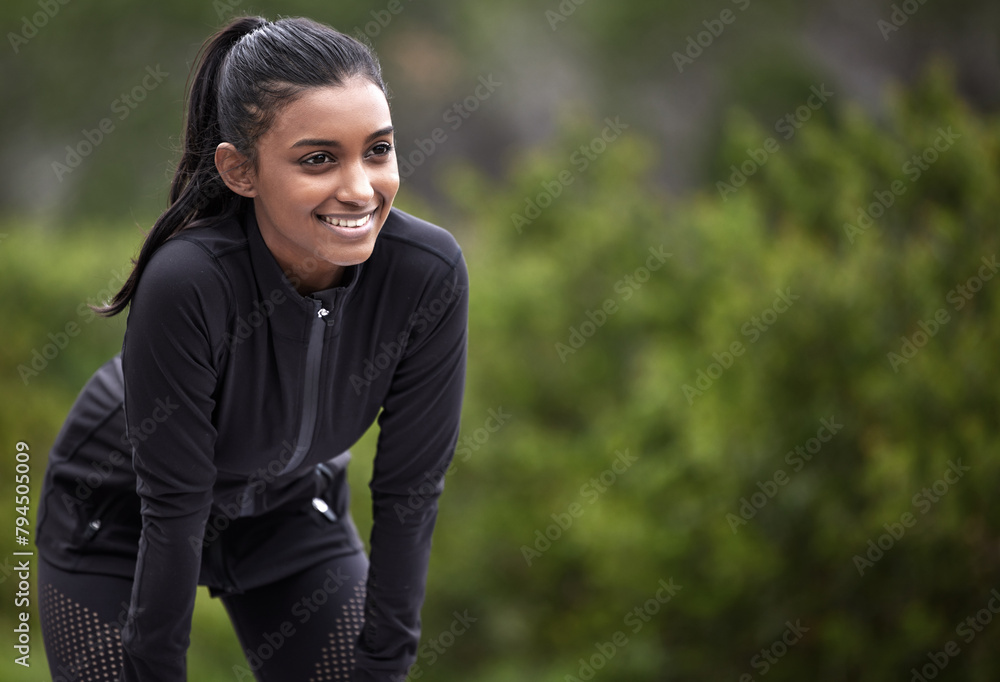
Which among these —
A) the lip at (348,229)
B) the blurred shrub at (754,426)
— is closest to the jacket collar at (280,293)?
the lip at (348,229)

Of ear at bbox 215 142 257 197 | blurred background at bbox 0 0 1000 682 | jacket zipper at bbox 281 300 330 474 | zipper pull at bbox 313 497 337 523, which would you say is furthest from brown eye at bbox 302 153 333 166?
zipper pull at bbox 313 497 337 523

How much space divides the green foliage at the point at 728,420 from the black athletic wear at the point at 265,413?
6.46ft

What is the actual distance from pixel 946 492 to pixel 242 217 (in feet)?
7.81

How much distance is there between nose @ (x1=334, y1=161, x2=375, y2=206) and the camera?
1483mm

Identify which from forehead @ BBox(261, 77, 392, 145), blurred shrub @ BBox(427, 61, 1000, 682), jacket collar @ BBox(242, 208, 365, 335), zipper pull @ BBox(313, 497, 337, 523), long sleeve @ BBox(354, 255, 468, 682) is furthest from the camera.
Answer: blurred shrub @ BBox(427, 61, 1000, 682)

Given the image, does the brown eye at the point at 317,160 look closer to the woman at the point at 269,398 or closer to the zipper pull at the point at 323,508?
the woman at the point at 269,398

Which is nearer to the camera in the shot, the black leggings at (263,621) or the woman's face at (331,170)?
the woman's face at (331,170)

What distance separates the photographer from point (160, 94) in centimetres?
1294

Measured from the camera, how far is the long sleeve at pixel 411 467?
1.68 m

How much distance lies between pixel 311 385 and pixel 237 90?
0.48m

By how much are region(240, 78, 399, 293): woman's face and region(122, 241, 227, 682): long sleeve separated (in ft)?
0.49

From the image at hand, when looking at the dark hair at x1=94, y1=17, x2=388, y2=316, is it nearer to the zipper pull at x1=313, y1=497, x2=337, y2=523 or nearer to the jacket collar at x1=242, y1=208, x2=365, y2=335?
the jacket collar at x1=242, y1=208, x2=365, y2=335

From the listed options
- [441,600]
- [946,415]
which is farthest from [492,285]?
[946,415]

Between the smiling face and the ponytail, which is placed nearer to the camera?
the smiling face
